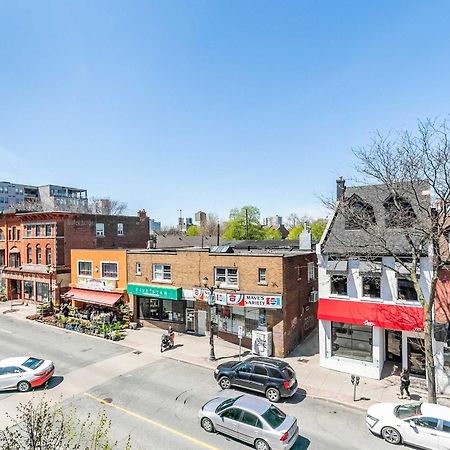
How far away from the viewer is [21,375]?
1759 cm

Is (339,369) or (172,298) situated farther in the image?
(172,298)

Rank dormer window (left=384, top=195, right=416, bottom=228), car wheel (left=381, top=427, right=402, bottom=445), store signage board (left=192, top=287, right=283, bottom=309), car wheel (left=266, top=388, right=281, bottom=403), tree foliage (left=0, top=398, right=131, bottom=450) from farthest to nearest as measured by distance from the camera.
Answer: store signage board (left=192, top=287, right=283, bottom=309), dormer window (left=384, top=195, right=416, bottom=228), car wheel (left=266, top=388, right=281, bottom=403), car wheel (left=381, top=427, right=402, bottom=445), tree foliage (left=0, top=398, right=131, bottom=450)

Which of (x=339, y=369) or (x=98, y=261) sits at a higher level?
(x=98, y=261)

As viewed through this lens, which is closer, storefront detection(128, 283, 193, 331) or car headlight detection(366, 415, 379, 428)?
car headlight detection(366, 415, 379, 428)

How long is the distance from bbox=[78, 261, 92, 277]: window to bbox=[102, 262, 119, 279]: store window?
2.33 metres

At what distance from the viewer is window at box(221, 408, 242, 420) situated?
13.0 metres

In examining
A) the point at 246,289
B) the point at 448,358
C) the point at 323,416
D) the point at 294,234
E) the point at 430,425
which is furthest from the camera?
the point at 294,234

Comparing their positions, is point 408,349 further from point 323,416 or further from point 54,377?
point 54,377

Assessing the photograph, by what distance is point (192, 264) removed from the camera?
26562 mm

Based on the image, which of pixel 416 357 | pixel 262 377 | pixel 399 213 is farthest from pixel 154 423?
pixel 399 213

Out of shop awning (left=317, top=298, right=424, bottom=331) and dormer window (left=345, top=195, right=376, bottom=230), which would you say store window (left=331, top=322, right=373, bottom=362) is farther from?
dormer window (left=345, top=195, right=376, bottom=230)

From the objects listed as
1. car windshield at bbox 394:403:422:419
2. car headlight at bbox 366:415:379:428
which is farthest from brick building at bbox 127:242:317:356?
car windshield at bbox 394:403:422:419

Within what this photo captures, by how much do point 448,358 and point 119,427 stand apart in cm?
1619

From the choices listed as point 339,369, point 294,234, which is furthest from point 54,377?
point 294,234
